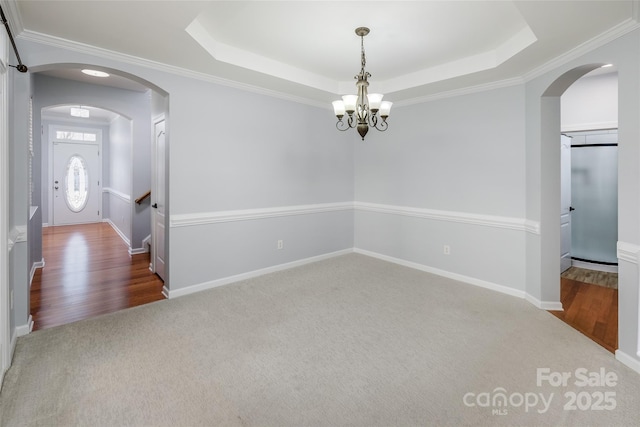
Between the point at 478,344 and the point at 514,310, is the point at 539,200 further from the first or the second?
the point at 478,344

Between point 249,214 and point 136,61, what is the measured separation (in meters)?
1.97

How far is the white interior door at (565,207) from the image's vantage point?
444 cm

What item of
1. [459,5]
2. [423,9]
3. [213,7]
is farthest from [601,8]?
[213,7]

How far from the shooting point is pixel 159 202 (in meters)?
4.12

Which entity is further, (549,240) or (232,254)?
(232,254)

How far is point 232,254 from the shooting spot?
3920 mm

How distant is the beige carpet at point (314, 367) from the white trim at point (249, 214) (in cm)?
84

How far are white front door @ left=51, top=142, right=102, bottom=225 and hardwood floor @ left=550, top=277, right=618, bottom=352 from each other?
997cm

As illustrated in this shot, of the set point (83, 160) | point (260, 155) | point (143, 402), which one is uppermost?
point (83, 160)

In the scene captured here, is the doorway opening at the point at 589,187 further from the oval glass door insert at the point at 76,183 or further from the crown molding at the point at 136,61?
the oval glass door insert at the point at 76,183

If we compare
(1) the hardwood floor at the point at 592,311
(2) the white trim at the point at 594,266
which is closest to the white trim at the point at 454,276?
(1) the hardwood floor at the point at 592,311

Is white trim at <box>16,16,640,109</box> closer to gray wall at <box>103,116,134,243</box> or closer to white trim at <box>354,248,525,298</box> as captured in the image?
white trim at <box>354,248,525,298</box>

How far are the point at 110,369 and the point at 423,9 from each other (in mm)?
3473

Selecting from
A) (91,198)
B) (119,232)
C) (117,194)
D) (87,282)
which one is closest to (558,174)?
(87,282)
